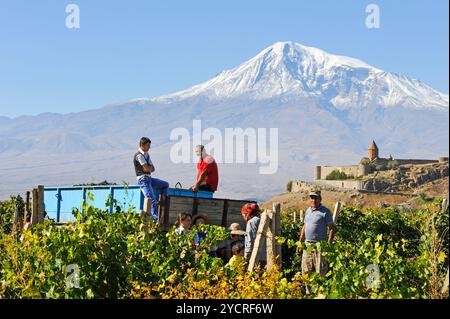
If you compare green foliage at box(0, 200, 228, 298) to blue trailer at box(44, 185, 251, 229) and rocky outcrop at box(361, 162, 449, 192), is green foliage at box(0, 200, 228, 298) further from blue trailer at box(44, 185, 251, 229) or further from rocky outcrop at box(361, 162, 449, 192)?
rocky outcrop at box(361, 162, 449, 192)

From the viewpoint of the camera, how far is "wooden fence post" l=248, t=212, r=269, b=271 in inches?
434

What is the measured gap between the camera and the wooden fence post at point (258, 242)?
1103 cm

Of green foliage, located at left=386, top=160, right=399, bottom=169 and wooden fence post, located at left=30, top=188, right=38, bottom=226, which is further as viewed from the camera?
green foliage, located at left=386, top=160, right=399, bottom=169

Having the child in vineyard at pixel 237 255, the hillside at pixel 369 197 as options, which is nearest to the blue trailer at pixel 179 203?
the child in vineyard at pixel 237 255

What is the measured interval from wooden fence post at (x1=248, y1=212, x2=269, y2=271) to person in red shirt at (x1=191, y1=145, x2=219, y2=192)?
11.7 ft

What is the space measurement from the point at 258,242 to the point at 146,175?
408cm

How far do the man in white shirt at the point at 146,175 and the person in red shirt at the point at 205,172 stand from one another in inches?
28.0

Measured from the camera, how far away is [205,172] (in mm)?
15391

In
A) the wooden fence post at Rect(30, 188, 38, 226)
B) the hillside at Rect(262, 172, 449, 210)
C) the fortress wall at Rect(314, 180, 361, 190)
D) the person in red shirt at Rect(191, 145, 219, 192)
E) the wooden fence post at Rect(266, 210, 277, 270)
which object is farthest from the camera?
the fortress wall at Rect(314, 180, 361, 190)

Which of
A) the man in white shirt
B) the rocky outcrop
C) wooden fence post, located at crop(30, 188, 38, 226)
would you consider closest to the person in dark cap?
the man in white shirt

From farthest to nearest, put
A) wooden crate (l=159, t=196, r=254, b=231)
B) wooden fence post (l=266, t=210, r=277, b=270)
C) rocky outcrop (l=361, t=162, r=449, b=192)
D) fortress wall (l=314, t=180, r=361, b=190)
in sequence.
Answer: fortress wall (l=314, t=180, r=361, b=190), rocky outcrop (l=361, t=162, r=449, b=192), wooden crate (l=159, t=196, r=254, b=231), wooden fence post (l=266, t=210, r=277, b=270)

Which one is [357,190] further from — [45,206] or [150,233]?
[150,233]

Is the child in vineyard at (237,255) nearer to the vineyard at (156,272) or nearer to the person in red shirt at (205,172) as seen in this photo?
the vineyard at (156,272)
